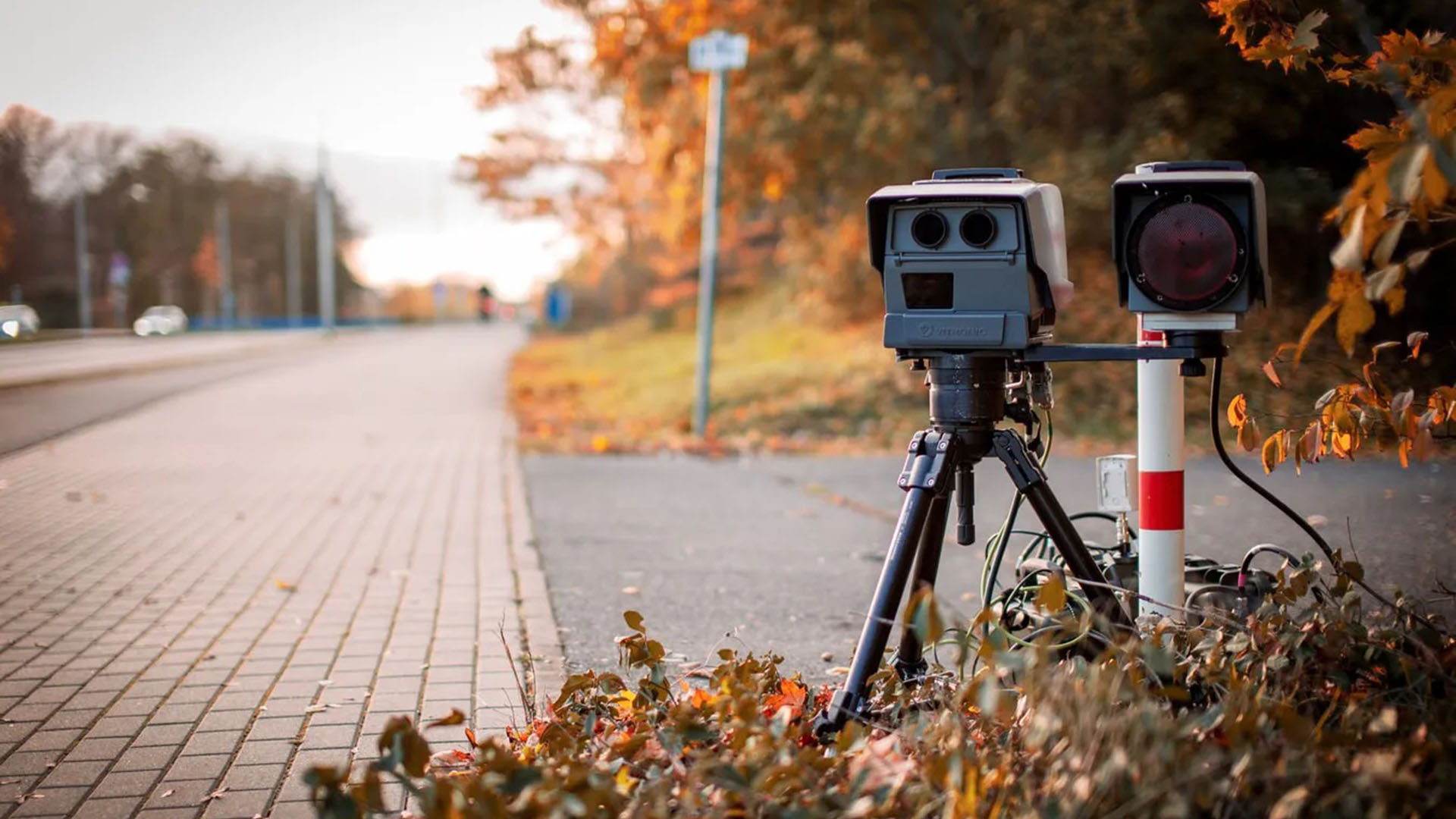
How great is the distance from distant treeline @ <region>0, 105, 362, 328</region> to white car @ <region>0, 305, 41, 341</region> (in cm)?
5

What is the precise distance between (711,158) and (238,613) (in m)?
7.70

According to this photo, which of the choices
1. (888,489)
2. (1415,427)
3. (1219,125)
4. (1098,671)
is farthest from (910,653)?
(1219,125)

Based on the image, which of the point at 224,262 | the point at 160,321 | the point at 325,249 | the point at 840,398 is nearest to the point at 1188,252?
the point at 160,321

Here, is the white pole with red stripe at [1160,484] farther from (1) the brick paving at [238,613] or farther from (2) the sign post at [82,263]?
(2) the sign post at [82,263]

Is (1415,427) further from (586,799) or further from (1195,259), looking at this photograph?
(586,799)

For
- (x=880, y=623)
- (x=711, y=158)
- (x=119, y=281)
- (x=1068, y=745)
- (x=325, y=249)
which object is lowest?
(x=1068, y=745)

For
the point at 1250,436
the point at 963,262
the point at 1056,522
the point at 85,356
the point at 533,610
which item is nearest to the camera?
the point at 963,262

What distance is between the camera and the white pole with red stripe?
330 cm

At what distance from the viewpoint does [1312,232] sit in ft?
27.2

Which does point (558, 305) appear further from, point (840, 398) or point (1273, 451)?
point (1273, 451)

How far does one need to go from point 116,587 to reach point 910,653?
4347 mm

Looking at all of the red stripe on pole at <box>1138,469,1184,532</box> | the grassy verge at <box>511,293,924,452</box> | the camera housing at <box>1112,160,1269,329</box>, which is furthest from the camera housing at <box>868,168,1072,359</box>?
the grassy verge at <box>511,293,924,452</box>

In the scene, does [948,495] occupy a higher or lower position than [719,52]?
lower

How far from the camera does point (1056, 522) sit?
299 cm
